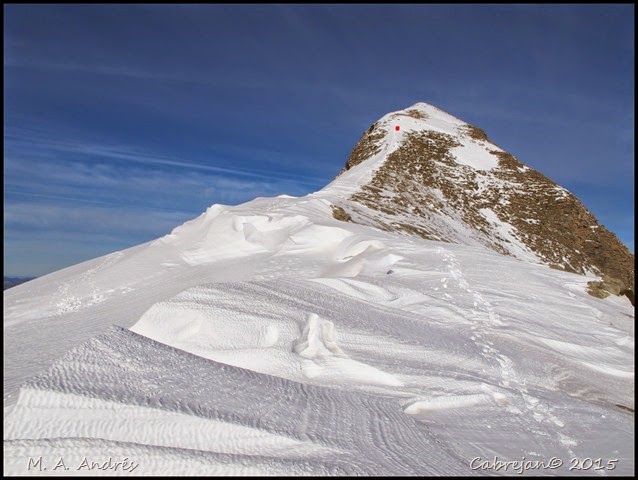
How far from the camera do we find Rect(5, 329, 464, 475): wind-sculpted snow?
240 cm

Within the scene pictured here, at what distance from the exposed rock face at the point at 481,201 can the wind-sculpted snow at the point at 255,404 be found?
14511mm

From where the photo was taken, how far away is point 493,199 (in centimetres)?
2867

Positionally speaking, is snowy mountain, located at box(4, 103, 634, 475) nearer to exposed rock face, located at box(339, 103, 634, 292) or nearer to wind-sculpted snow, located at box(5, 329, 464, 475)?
wind-sculpted snow, located at box(5, 329, 464, 475)

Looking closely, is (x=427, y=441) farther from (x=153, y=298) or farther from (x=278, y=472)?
(x=153, y=298)

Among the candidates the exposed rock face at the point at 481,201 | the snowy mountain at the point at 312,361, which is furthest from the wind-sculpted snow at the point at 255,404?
the exposed rock face at the point at 481,201

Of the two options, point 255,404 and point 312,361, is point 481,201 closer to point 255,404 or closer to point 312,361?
point 312,361

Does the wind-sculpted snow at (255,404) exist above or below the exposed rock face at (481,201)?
below

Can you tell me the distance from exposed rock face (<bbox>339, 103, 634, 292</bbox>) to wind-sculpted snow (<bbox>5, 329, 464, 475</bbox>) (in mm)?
14511

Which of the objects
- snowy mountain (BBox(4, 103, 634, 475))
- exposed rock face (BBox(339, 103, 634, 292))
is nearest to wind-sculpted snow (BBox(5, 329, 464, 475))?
snowy mountain (BBox(4, 103, 634, 475))

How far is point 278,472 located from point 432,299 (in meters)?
4.60

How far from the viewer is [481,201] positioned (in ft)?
92.5

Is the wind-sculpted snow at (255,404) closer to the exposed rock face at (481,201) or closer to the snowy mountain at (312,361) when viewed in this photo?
the snowy mountain at (312,361)

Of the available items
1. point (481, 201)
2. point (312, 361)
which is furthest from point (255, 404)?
point (481, 201)

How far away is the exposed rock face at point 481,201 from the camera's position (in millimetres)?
22641
